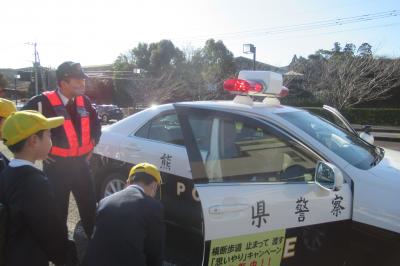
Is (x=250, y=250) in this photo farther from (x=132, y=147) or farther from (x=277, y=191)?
(x=132, y=147)

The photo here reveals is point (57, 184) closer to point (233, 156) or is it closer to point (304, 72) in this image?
point (233, 156)

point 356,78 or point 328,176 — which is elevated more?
point 356,78

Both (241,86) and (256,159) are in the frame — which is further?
(241,86)

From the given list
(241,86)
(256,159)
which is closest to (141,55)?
(241,86)

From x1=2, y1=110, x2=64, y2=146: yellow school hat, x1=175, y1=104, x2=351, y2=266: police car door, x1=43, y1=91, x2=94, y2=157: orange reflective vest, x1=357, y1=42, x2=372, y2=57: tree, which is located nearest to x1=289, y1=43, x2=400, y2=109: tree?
x1=357, y1=42, x2=372, y2=57: tree

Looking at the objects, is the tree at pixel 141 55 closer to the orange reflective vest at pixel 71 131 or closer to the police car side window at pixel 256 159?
the orange reflective vest at pixel 71 131

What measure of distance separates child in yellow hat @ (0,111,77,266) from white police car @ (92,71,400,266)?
2.67ft

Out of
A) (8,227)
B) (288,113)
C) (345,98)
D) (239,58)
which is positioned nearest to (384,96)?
(345,98)

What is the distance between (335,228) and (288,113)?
0.95 metres

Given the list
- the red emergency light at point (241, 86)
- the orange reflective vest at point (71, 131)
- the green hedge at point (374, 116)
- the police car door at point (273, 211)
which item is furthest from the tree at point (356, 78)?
the police car door at point (273, 211)

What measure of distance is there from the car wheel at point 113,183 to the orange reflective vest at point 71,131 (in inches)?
29.3

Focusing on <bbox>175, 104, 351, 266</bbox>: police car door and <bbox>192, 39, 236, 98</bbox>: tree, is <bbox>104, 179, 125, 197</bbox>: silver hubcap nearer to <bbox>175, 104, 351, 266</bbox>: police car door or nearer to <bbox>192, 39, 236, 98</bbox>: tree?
<bbox>175, 104, 351, 266</bbox>: police car door

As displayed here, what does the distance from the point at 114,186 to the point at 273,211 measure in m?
2.31

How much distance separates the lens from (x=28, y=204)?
1793 mm
